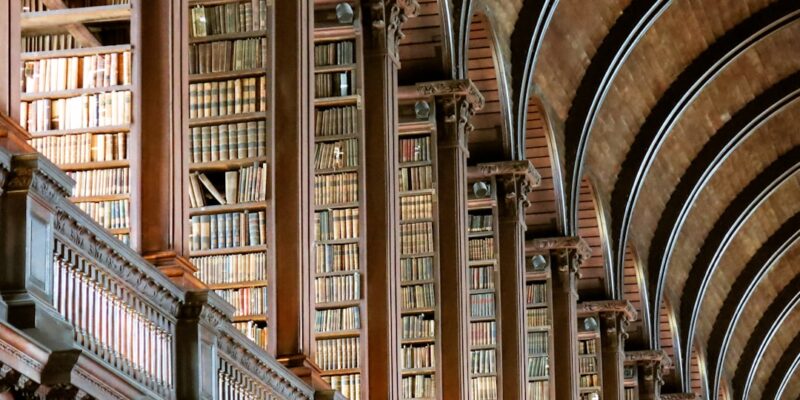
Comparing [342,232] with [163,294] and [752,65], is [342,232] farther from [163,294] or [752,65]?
[752,65]

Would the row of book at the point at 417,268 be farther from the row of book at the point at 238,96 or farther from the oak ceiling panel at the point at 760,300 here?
the oak ceiling panel at the point at 760,300

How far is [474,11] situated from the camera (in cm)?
1577

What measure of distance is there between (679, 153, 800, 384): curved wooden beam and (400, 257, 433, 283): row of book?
41.0ft

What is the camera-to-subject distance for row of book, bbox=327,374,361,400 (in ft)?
39.9

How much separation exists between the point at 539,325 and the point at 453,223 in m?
4.61

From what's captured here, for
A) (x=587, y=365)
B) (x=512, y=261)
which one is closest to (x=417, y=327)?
(x=512, y=261)

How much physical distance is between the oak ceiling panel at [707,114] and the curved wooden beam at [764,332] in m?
7.57

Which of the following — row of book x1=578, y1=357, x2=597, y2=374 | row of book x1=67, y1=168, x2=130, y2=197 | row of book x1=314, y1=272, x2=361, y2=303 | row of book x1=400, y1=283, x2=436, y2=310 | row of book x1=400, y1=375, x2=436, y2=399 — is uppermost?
row of book x1=67, y1=168, x2=130, y2=197

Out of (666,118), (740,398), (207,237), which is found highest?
(666,118)

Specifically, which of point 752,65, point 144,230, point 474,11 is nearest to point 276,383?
point 144,230

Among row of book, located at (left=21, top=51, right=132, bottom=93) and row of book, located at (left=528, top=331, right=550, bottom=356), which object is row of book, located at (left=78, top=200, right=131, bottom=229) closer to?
row of book, located at (left=21, top=51, right=132, bottom=93)

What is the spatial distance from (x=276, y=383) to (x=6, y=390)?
3.27 m

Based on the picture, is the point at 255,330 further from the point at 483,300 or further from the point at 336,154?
the point at 483,300

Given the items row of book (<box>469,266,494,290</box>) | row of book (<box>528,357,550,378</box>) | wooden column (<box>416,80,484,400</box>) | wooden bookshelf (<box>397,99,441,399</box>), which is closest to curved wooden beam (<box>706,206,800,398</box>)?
row of book (<box>528,357,550,378</box>)
